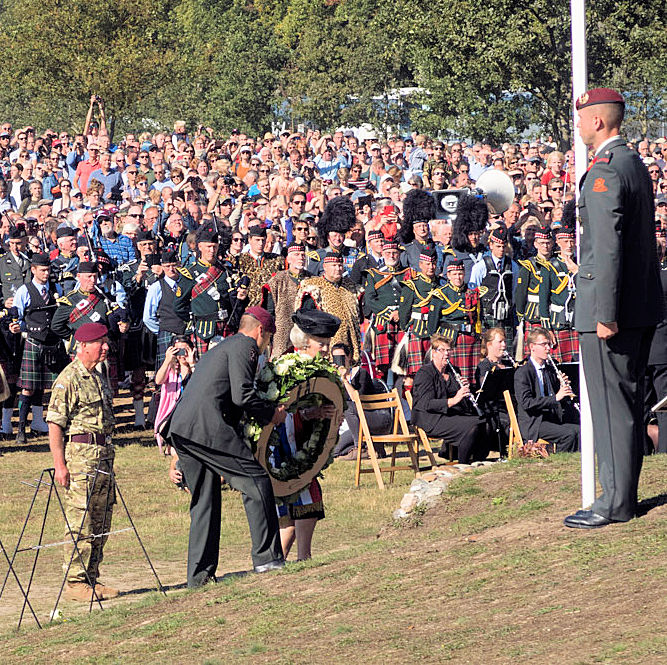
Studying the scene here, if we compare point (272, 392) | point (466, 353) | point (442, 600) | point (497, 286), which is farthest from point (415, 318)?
point (442, 600)

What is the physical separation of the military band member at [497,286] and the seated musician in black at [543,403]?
6.89 ft

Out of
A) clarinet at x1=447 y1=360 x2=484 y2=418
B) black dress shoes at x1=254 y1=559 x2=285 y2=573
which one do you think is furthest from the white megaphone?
black dress shoes at x1=254 y1=559 x2=285 y2=573

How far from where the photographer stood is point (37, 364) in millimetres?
15586

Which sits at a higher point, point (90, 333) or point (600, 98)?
point (600, 98)

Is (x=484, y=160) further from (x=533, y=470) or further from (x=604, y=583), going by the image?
(x=604, y=583)

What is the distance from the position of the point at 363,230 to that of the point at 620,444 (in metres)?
11.0

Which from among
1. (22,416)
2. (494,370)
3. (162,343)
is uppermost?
(162,343)

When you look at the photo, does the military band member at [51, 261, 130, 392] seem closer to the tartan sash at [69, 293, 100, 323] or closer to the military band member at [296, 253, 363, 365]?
the tartan sash at [69, 293, 100, 323]

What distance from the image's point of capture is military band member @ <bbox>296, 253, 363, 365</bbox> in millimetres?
13992

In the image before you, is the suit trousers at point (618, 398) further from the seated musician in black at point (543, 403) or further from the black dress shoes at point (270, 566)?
the seated musician in black at point (543, 403)

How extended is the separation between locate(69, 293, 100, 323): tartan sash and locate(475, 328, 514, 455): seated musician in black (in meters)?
4.22

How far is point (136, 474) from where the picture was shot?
1357 centimetres

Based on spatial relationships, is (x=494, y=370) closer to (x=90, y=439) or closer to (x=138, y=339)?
(x=138, y=339)

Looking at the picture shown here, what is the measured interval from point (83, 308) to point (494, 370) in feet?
14.9
